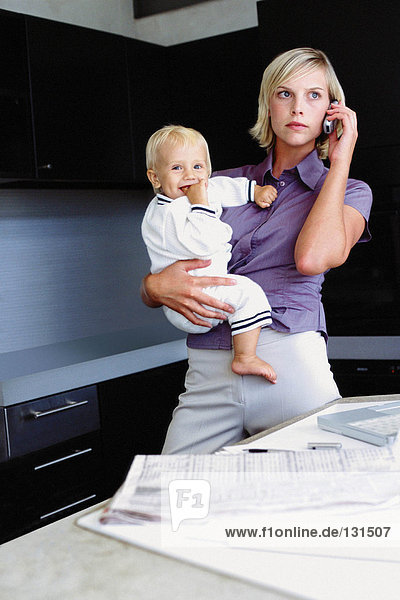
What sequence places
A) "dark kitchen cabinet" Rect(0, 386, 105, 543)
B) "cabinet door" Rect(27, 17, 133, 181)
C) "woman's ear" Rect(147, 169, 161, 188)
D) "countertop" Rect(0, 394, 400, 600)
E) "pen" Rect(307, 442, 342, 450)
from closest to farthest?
1. "countertop" Rect(0, 394, 400, 600)
2. "pen" Rect(307, 442, 342, 450)
3. "woman's ear" Rect(147, 169, 161, 188)
4. "dark kitchen cabinet" Rect(0, 386, 105, 543)
5. "cabinet door" Rect(27, 17, 133, 181)

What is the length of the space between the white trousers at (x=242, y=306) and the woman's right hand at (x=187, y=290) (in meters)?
0.02

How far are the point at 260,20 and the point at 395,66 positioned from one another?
1.89ft

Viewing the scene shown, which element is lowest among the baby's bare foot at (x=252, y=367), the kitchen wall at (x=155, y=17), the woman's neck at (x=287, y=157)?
the baby's bare foot at (x=252, y=367)

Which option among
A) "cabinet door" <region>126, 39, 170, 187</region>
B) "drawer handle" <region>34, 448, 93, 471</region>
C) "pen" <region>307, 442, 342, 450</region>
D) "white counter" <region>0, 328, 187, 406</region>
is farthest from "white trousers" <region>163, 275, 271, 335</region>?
"cabinet door" <region>126, 39, 170, 187</region>

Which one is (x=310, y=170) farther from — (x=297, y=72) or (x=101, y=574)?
(x=101, y=574)

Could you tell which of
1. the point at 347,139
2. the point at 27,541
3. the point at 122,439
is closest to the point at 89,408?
the point at 122,439

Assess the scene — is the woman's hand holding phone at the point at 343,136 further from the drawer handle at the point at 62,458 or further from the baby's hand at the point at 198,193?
the drawer handle at the point at 62,458

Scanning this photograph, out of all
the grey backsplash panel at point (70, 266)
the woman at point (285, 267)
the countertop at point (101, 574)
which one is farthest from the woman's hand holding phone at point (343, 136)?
the grey backsplash panel at point (70, 266)

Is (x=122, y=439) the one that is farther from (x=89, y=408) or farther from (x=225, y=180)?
(x=225, y=180)

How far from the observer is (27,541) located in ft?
2.88

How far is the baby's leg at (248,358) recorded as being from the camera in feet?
5.22

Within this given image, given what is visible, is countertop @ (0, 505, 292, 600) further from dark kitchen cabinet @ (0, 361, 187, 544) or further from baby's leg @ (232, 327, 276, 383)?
dark kitchen cabinet @ (0, 361, 187, 544)

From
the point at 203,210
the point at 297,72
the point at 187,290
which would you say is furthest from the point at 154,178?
the point at 297,72

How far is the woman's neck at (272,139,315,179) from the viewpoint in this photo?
1799 millimetres
